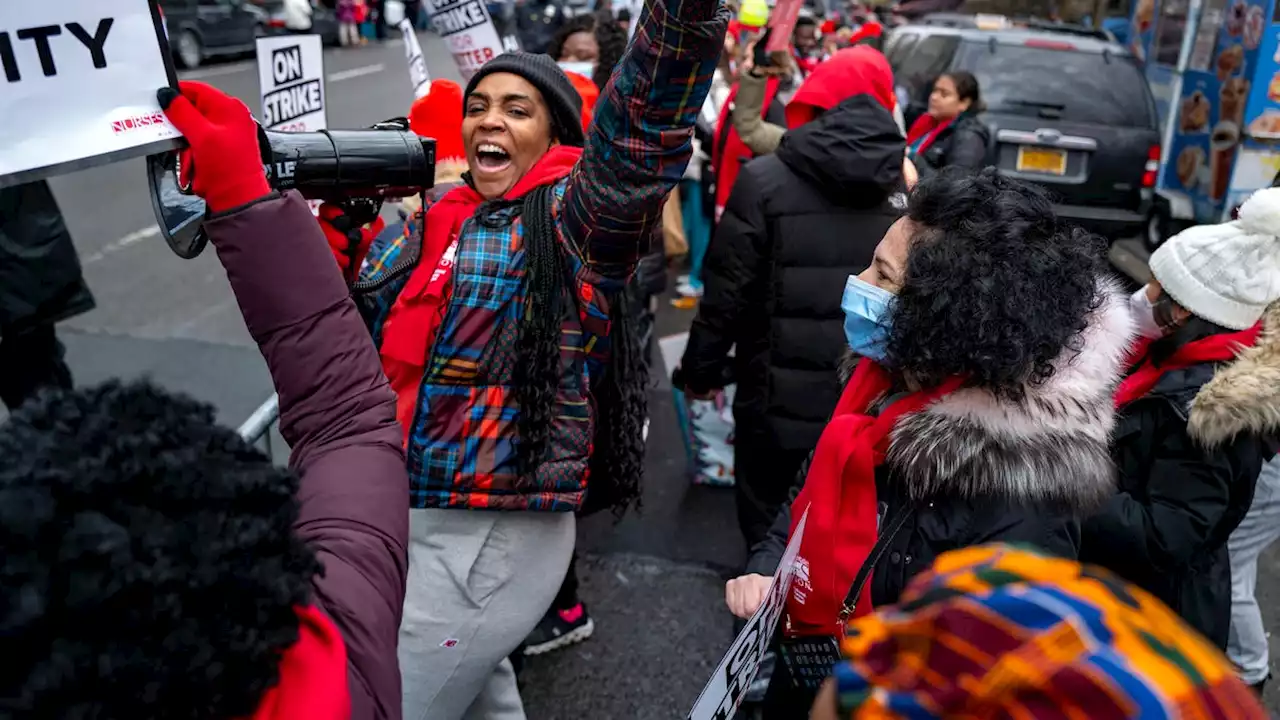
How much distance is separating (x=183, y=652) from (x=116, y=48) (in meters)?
0.82

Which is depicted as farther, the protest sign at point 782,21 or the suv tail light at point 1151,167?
the suv tail light at point 1151,167

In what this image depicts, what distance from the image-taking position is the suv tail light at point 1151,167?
22.2 ft

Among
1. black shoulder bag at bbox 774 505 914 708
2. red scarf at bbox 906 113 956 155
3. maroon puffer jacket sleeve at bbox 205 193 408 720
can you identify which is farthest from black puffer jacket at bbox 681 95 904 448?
red scarf at bbox 906 113 956 155

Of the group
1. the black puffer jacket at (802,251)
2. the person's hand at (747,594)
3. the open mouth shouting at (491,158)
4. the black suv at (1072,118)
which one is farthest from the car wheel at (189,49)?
the person's hand at (747,594)

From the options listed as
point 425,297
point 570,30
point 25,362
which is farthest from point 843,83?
point 25,362

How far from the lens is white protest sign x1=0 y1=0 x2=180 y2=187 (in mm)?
1144

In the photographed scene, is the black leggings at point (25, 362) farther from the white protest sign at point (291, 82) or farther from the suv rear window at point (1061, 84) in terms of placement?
the suv rear window at point (1061, 84)

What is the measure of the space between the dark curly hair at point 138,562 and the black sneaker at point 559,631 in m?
2.41

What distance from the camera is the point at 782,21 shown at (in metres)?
3.20

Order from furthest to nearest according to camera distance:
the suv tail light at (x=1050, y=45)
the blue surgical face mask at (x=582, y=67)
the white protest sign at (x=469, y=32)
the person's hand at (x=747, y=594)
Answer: the suv tail light at (x=1050, y=45) < the blue surgical face mask at (x=582, y=67) < the white protest sign at (x=469, y=32) < the person's hand at (x=747, y=594)

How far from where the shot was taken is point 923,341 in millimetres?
1542

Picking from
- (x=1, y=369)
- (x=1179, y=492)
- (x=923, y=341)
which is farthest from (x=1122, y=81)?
(x=1, y=369)

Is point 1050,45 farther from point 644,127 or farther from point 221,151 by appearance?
point 221,151

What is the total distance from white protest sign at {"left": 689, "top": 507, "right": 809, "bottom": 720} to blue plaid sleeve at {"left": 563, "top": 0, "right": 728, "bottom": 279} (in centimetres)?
61
